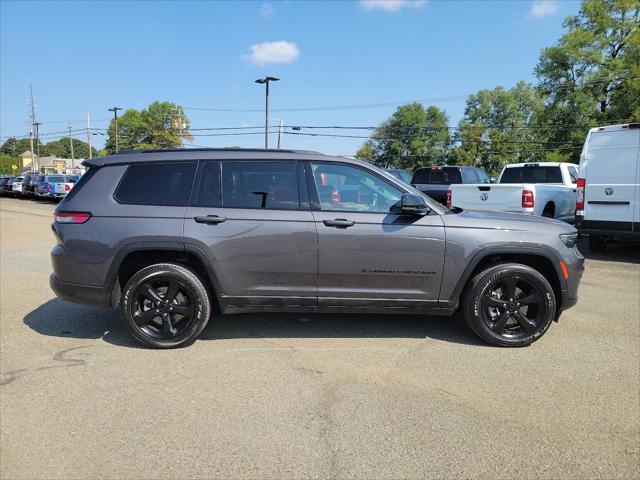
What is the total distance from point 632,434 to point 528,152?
6485cm

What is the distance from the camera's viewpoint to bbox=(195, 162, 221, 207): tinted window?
14.5 feet

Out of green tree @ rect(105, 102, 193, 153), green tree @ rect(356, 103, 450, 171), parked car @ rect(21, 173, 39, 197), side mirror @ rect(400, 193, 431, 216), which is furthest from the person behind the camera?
green tree @ rect(105, 102, 193, 153)

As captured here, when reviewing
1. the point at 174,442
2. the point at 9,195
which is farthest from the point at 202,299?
the point at 9,195

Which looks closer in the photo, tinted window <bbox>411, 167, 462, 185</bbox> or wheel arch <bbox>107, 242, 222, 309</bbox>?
wheel arch <bbox>107, 242, 222, 309</bbox>

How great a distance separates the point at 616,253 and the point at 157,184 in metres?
10.1

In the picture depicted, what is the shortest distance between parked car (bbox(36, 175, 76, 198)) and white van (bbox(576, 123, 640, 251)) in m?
27.9

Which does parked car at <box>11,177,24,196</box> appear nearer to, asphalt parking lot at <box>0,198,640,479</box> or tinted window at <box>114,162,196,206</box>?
asphalt parking lot at <box>0,198,640,479</box>

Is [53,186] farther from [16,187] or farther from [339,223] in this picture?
[339,223]

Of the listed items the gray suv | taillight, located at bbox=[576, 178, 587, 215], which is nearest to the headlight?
the gray suv

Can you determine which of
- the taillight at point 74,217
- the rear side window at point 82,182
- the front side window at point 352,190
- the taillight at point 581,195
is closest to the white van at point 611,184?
the taillight at point 581,195

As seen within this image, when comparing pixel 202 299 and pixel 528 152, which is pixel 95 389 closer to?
pixel 202 299

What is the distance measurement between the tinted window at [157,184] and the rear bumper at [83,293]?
86cm

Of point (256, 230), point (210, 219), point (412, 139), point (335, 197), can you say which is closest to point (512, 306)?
point (335, 197)

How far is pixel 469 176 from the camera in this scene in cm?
1579
